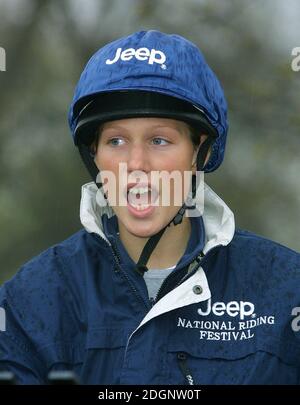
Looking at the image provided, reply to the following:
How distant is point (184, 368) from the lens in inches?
143

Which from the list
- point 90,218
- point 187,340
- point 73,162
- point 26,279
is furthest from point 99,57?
point 73,162

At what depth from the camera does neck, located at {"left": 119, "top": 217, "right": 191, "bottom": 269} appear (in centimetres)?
403

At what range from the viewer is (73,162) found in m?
8.41

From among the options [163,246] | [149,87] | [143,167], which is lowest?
[163,246]

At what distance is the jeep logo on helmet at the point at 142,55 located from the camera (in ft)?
12.9

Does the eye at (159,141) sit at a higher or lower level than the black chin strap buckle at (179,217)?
higher

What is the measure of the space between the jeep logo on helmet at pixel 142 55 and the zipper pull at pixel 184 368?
1121 millimetres

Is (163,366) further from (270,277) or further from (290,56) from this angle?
(290,56)

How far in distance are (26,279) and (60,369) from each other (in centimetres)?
42

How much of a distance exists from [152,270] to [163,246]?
0.38 ft

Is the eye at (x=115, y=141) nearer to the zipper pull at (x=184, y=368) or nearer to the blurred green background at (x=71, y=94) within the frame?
the zipper pull at (x=184, y=368)

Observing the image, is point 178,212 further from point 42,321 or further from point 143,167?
point 42,321

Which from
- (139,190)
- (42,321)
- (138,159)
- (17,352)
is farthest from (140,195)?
(17,352)

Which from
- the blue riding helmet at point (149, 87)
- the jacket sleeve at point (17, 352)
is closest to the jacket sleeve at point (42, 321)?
the jacket sleeve at point (17, 352)
